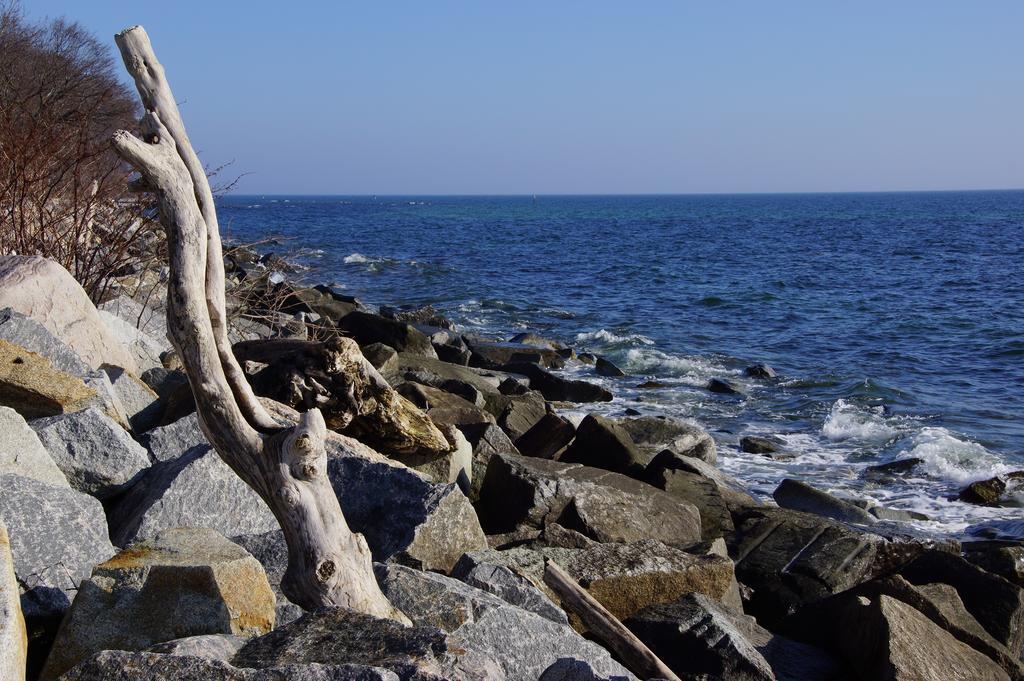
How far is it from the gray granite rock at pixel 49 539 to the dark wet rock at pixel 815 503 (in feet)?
24.1

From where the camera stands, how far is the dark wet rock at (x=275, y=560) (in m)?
3.92

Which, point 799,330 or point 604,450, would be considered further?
point 799,330

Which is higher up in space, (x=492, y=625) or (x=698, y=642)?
(x=492, y=625)

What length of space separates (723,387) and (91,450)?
12293 mm

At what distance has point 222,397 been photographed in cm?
408

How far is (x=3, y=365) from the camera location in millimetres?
5293

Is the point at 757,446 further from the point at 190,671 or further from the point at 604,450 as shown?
the point at 190,671

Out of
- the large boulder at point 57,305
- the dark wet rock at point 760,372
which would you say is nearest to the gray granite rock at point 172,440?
the large boulder at point 57,305

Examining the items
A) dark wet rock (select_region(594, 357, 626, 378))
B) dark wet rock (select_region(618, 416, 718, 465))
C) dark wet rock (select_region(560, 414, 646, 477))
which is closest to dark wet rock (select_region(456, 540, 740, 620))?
dark wet rock (select_region(560, 414, 646, 477))

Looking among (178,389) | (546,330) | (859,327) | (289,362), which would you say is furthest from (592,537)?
(859,327)

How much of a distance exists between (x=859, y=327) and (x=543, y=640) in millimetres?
20284

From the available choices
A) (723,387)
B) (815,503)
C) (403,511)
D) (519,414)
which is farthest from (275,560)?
(723,387)

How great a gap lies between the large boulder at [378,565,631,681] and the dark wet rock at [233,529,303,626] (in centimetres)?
40

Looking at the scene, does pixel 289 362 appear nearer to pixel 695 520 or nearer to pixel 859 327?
pixel 695 520
